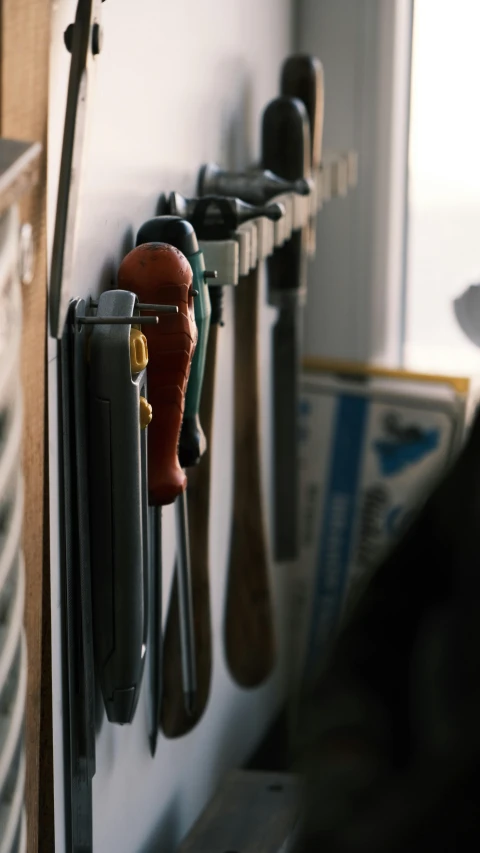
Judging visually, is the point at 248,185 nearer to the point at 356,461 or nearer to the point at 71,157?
the point at 71,157

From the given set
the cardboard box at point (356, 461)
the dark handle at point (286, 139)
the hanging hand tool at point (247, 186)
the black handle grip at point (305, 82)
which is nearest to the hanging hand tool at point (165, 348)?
the hanging hand tool at point (247, 186)

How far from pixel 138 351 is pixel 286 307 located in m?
0.56

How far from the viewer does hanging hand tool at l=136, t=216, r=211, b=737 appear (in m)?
0.84

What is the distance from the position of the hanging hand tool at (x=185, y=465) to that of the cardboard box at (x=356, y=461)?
Result: 47 cm

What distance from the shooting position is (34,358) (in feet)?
2.26

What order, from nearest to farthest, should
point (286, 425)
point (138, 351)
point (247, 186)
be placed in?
point (138, 351) < point (247, 186) < point (286, 425)

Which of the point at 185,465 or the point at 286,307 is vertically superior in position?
the point at 286,307

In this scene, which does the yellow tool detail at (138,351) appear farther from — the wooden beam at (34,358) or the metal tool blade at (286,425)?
the metal tool blade at (286,425)

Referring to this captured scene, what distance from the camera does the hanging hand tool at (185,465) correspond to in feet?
2.75

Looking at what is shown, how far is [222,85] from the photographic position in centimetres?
114

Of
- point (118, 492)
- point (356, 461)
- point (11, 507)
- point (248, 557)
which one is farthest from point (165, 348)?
point (356, 461)

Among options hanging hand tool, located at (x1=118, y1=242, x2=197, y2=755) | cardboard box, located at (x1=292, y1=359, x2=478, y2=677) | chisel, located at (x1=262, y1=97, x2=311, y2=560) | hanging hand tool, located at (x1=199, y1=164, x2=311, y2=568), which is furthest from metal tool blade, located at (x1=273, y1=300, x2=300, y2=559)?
hanging hand tool, located at (x1=118, y1=242, x2=197, y2=755)

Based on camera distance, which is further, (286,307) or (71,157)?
(286,307)

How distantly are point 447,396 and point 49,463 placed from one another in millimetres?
801
